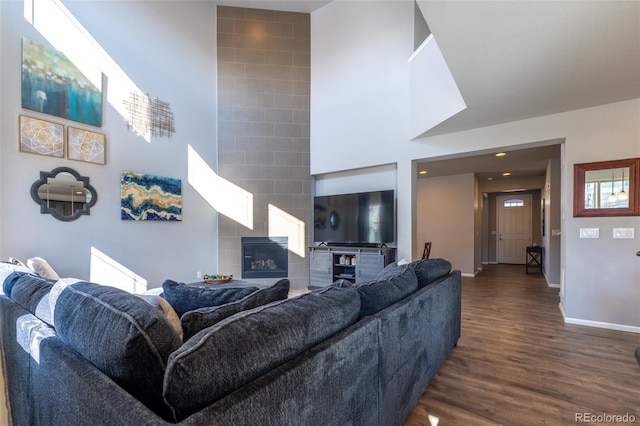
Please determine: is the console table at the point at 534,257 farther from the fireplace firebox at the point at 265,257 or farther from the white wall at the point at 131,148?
the white wall at the point at 131,148

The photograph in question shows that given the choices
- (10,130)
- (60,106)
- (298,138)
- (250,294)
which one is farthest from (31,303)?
(298,138)

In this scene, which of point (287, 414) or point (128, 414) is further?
point (287, 414)

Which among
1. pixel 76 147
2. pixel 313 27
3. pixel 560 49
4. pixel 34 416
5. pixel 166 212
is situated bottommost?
pixel 34 416

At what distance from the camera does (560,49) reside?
2.21 metres

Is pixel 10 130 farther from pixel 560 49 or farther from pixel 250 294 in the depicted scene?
pixel 560 49

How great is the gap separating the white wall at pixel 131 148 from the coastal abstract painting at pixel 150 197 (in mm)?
99

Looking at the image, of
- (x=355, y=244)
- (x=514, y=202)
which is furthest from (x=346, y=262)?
(x=514, y=202)

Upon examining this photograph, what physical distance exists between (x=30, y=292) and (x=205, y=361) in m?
1.42

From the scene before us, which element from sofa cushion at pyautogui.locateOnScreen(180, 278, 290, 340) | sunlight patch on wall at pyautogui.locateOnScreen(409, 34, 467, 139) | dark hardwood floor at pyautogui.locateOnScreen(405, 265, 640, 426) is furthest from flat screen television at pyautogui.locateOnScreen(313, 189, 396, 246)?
sofa cushion at pyautogui.locateOnScreen(180, 278, 290, 340)

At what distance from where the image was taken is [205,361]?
755mm

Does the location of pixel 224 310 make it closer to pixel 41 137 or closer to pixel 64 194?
pixel 64 194

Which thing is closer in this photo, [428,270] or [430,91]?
[428,270]

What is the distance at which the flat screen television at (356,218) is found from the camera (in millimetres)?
4883

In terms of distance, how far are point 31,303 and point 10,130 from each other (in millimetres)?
3131
